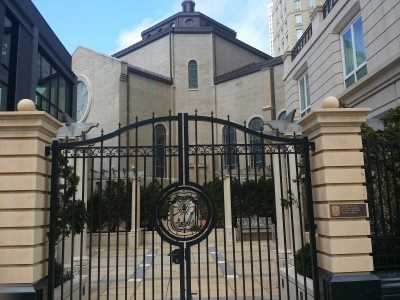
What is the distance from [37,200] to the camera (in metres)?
6.26

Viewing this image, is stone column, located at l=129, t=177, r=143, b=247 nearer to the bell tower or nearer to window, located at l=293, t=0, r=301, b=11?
the bell tower

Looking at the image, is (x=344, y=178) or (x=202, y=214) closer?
(x=344, y=178)

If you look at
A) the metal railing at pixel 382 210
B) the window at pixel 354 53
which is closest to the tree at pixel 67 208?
the metal railing at pixel 382 210

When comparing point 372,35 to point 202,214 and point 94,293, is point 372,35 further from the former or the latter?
point 94,293

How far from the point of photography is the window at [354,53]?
14086mm

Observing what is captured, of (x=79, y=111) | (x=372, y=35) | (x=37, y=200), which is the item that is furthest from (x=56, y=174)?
(x=79, y=111)

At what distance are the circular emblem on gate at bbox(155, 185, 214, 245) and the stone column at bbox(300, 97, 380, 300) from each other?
178 cm

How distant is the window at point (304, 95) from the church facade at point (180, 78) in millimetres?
16691

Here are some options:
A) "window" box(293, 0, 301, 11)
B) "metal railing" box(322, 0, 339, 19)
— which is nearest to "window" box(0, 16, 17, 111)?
"metal railing" box(322, 0, 339, 19)

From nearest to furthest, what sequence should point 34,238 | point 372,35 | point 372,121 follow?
point 34,238 → point 372,121 → point 372,35

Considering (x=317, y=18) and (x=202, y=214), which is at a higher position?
(x=317, y=18)

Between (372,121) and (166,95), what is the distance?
110 feet

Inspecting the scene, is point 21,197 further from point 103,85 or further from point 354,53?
point 103,85

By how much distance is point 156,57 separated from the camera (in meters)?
44.9
